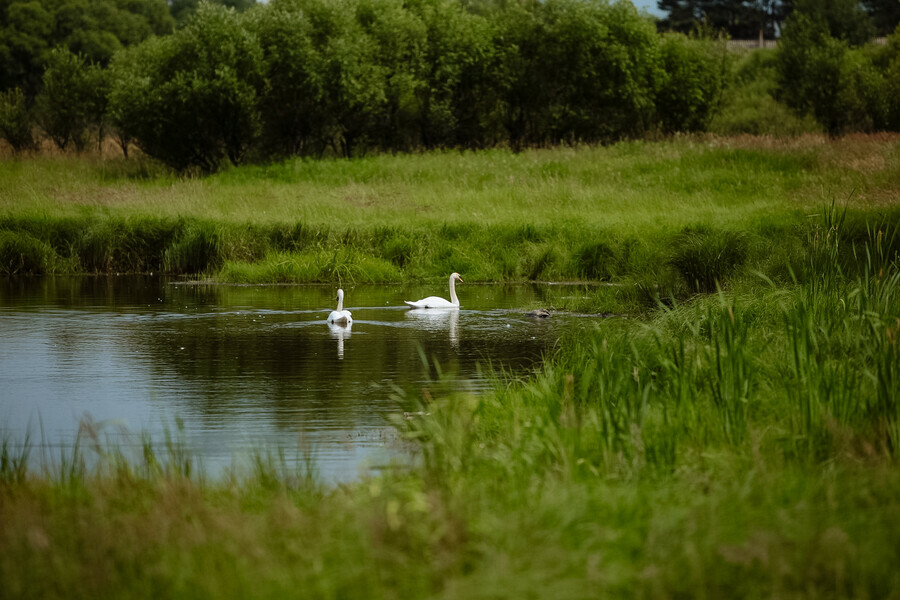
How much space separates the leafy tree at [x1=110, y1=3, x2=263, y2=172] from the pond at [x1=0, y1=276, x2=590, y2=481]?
1867 cm

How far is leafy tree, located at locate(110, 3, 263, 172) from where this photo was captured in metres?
40.1

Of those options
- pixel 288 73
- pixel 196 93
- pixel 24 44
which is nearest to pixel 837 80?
pixel 288 73

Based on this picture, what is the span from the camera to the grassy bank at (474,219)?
76.5ft

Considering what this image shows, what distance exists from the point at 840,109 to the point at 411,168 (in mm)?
27637

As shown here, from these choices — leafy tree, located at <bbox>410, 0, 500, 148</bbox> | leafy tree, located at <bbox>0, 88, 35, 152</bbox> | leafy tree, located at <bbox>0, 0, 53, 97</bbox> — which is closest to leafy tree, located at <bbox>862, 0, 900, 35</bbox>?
leafy tree, located at <bbox>410, 0, 500, 148</bbox>

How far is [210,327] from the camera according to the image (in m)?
16.8

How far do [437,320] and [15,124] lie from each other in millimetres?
34264

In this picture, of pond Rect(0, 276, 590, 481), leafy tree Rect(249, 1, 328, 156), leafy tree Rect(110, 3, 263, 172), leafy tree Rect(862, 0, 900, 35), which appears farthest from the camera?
leafy tree Rect(862, 0, 900, 35)

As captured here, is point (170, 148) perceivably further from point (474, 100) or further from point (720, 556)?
point (720, 556)

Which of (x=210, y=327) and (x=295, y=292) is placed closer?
(x=210, y=327)

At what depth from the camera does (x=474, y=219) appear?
26922 mm

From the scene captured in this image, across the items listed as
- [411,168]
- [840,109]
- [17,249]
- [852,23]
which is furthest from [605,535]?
[852,23]

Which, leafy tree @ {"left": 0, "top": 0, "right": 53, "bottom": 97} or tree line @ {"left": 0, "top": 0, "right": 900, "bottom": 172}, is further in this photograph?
leafy tree @ {"left": 0, "top": 0, "right": 53, "bottom": 97}

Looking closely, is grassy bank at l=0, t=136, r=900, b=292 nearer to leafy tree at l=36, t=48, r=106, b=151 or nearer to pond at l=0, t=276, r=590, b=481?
pond at l=0, t=276, r=590, b=481
